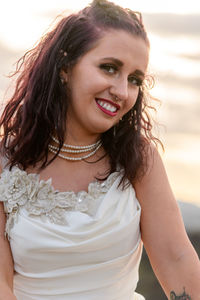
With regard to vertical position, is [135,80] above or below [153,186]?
above

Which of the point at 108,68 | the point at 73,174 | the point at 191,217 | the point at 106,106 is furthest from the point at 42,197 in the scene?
the point at 191,217

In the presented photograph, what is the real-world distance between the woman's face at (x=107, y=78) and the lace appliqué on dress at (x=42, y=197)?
273mm

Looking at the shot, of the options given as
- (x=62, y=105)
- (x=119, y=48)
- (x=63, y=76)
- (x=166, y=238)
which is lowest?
(x=166, y=238)

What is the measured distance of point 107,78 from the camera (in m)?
2.53

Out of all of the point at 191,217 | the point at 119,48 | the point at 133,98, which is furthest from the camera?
the point at 191,217

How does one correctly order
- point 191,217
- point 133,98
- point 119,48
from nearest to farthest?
point 119,48
point 133,98
point 191,217

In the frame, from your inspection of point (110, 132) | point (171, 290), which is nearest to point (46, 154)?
point (110, 132)

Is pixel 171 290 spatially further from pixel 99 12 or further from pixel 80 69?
pixel 99 12

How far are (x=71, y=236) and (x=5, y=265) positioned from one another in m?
0.31

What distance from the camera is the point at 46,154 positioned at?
8.85 ft

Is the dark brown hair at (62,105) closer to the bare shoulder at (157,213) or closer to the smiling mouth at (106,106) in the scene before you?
the bare shoulder at (157,213)

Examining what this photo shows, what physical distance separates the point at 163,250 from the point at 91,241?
316mm

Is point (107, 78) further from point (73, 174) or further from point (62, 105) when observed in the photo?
point (73, 174)

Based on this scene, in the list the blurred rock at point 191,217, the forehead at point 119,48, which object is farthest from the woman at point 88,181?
the blurred rock at point 191,217
